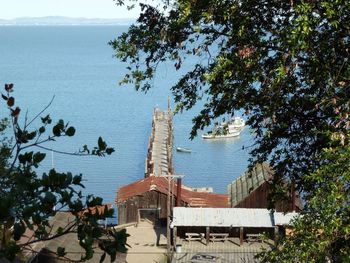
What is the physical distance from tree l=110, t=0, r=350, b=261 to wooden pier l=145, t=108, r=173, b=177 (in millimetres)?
26813

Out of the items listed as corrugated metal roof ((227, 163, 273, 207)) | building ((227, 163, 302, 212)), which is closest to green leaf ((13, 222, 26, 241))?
building ((227, 163, 302, 212))

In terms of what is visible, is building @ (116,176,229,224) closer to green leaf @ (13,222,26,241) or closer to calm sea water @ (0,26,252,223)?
calm sea water @ (0,26,252,223)

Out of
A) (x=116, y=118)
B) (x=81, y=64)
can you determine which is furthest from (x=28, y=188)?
(x=81, y=64)

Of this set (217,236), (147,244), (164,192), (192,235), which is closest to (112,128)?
(164,192)

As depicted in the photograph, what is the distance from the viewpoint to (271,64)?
812cm

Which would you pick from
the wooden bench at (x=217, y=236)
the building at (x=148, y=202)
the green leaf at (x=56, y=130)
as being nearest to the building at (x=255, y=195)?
the building at (x=148, y=202)

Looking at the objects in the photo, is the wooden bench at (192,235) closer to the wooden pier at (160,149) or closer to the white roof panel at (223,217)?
the white roof panel at (223,217)

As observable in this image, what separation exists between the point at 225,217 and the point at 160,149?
22.9m

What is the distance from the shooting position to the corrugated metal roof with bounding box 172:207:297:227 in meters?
26.0

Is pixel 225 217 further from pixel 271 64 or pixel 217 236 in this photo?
pixel 271 64

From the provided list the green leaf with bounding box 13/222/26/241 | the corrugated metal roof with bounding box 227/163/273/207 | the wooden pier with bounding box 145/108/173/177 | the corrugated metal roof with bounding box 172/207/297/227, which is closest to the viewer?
the green leaf with bounding box 13/222/26/241

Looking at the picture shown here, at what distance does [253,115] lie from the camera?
29.7 feet

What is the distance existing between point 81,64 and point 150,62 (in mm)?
125249

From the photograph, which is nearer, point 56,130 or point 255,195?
point 56,130
